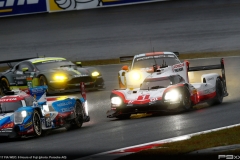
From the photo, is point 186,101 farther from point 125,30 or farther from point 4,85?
point 125,30

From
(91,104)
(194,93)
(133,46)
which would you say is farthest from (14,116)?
(133,46)

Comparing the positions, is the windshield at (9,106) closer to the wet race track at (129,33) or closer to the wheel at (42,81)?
the wet race track at (129,33)

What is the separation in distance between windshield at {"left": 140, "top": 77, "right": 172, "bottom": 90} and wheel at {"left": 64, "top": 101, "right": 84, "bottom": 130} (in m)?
1.86

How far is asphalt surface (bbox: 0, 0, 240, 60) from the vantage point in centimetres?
3108

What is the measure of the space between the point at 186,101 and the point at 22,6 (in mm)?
18633

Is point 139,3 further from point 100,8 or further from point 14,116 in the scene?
point 14,116

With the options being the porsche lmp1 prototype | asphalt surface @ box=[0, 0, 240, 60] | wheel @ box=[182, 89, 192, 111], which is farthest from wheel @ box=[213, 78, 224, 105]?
asphalt surface @ box=[0, 0, 240, 60]

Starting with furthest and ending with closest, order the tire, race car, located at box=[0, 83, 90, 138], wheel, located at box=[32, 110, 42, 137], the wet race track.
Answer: the wet race track < the tire < wheel, located at box=[32, 110, 42, 137] < race car, located at box=[0, 83, 90, 138]

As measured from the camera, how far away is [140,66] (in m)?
20.5

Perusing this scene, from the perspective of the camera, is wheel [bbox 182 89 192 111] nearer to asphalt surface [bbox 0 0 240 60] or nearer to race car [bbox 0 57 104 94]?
race car [bbox 0 57 104 94]

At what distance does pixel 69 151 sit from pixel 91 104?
881 centimetres

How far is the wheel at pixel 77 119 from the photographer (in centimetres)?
1478

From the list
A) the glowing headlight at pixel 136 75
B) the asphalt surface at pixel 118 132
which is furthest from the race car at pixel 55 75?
the asphalt surface at pixel 118 132

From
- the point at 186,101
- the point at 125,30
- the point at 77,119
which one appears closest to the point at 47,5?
the point at 125,30
